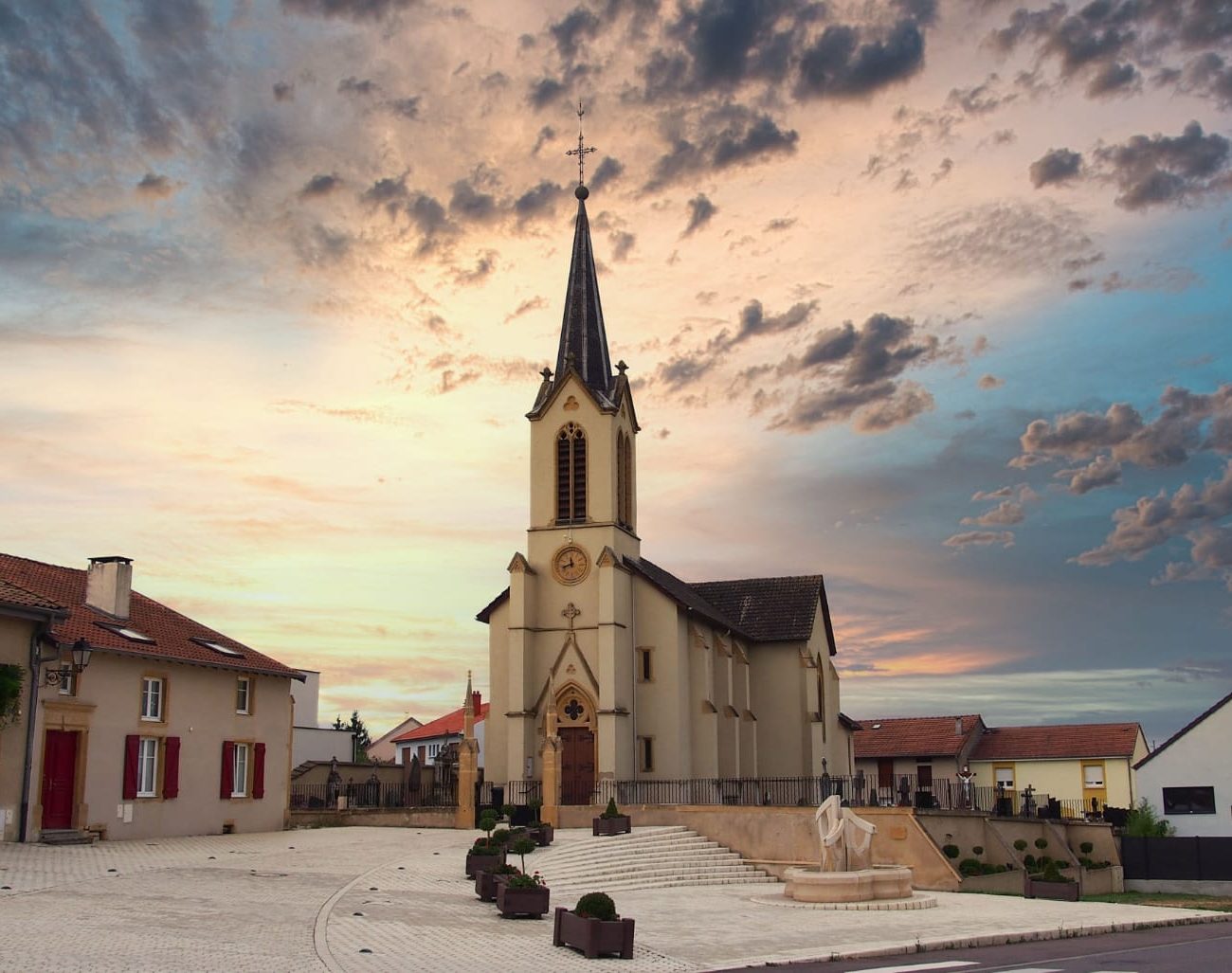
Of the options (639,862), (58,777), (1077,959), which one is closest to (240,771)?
(58,777)

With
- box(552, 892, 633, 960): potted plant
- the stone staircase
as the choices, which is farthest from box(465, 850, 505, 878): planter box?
box(552, 892, 633, 960): potted plant

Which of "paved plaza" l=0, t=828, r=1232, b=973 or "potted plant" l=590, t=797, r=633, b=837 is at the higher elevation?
"potted plant" l=590, t=797, r=633, b=837

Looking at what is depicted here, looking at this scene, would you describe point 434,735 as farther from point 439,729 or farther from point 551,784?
point 551,784

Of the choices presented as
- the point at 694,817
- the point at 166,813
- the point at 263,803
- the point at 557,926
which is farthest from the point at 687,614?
the point at 557,926

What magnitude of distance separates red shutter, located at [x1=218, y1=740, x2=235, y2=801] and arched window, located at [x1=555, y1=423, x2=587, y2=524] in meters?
15.9

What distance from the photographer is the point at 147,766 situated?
119 feet

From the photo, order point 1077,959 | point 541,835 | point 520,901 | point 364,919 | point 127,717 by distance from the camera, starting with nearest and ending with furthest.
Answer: point 1077,959, point 364,919, point 520,901, point 541,835, point 127,717

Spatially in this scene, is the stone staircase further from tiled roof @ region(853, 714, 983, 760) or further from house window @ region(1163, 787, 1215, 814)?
tiled roof @ region(853, 714, 983, 760)

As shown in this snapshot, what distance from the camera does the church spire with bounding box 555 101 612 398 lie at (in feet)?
173

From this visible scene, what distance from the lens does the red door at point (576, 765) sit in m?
47.1

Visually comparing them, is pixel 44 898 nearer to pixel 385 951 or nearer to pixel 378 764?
pixel 385 951

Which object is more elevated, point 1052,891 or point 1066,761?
point 1066,761

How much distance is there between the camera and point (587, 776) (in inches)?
1857

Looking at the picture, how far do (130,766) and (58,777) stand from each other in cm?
252
